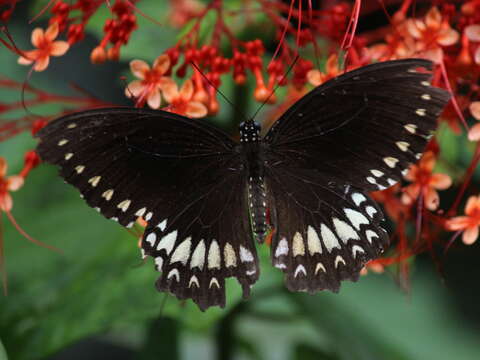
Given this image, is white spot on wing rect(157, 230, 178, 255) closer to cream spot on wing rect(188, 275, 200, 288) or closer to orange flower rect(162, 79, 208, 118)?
cream spot on wing rect(188, 275, 200, 288)

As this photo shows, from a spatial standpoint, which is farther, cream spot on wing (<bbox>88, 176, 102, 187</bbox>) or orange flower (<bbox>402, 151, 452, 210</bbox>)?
orange flower (<bbox>402, 151, 452, 210</bbox>)

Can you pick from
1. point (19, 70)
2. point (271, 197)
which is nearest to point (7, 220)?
point (19, 70)

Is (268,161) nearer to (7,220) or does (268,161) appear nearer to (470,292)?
(7,220)

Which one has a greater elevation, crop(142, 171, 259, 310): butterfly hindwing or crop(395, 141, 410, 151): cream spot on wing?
crop(395, 141, 410, 151): cream spot on wing

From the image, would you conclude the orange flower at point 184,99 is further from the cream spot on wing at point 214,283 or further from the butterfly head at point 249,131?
the cream spot on wing at point 214,283

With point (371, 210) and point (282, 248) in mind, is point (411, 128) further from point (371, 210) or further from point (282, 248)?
point (282, 248)

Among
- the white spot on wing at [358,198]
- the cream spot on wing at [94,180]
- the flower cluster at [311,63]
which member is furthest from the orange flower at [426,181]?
the cream spot on wing at [94,180]

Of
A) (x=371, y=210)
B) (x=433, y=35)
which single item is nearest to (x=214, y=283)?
(x=371, y=210)

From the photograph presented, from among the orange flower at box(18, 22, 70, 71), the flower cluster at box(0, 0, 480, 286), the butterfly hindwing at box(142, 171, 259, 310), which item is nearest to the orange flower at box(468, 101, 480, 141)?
the flower cluster at box(0, 0, 480, 286)
